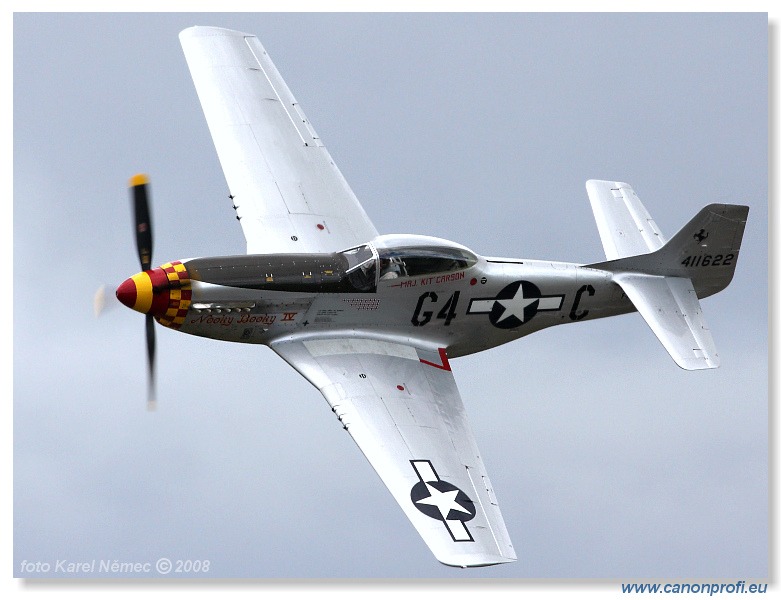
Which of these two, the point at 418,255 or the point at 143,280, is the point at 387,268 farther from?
the point at 143,280

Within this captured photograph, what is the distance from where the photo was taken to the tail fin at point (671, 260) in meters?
23.0

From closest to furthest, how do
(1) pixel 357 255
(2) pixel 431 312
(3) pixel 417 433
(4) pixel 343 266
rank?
1. (3) pixel 417 433
2. (4) pixel 343 266
3. (1) pixel 357 255
4. (2) pixel 431 312

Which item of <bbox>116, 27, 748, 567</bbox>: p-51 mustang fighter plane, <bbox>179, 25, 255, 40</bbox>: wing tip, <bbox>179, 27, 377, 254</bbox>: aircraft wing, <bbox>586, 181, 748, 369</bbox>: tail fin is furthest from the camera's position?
<bbox>179, 25, 255, 40</bbox>: wing tip

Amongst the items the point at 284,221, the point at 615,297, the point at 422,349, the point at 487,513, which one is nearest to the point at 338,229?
the point at 284,221

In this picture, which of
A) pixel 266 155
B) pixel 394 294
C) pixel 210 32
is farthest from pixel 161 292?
pixel 210 32

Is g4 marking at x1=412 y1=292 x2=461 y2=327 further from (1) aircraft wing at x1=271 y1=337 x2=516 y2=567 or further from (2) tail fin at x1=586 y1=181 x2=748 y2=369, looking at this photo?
(2) tail fin at x1=586 y1=181 x2=748 y2=369

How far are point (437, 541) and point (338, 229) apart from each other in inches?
235

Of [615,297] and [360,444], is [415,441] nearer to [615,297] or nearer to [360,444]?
[360,444]

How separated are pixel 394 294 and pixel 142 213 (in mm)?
3429

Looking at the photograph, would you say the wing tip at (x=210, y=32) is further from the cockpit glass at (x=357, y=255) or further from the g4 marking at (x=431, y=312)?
the g4 marking at (x=431, y=312)

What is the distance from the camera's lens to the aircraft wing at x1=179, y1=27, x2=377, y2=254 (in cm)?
2341

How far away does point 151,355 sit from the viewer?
21297mm

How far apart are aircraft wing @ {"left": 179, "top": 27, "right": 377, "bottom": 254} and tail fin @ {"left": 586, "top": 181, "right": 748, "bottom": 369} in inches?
136

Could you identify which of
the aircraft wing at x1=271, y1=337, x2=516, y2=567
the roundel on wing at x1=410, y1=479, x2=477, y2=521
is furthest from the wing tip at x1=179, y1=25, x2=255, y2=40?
the roundel on wing at x1=410, y1=479, x2=477, y2=521
